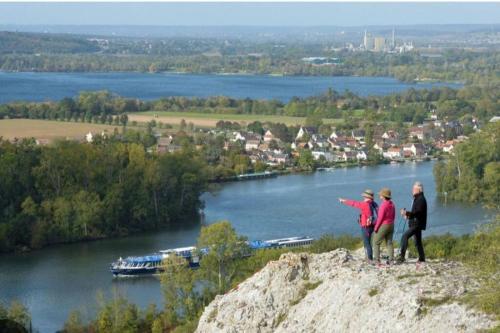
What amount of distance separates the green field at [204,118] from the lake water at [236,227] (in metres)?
11.2

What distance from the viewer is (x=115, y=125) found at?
128 feet

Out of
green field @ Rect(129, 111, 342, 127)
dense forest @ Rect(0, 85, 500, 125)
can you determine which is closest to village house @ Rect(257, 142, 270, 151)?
green field @ Rect(129, 111, 342, 127)

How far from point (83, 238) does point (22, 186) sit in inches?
106

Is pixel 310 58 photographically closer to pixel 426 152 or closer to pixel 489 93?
pixel 489 93

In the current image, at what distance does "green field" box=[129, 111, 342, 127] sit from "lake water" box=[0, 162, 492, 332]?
36.7 feet

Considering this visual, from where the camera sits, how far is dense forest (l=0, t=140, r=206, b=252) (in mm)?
21500

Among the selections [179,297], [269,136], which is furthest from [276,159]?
A: [179,297]

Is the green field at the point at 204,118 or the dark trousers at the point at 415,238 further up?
the dark trousers at the point at 415,238

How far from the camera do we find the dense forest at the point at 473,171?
25375 millimetres

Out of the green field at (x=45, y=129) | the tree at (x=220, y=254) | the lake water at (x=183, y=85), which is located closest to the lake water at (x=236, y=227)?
the tree at (x=220, y=254)

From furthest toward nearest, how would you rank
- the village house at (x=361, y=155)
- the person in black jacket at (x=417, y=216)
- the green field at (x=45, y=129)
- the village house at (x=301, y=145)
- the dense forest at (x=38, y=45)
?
the dense forest at (x=38, y=45), the village house at (x=301, y=145), the green field at (x=45, y=129), the village house at (x=361, y=155), the person in black jacket at (x=417, y=216)

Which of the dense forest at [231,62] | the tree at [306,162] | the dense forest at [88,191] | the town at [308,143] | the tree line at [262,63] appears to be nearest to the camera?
the dense forest at [88,191]

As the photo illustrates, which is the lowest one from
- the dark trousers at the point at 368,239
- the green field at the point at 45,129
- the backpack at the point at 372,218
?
the green field at the point at 45,129

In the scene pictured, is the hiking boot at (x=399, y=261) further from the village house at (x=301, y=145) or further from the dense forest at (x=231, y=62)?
the dense forest at (x=231, y=62)
